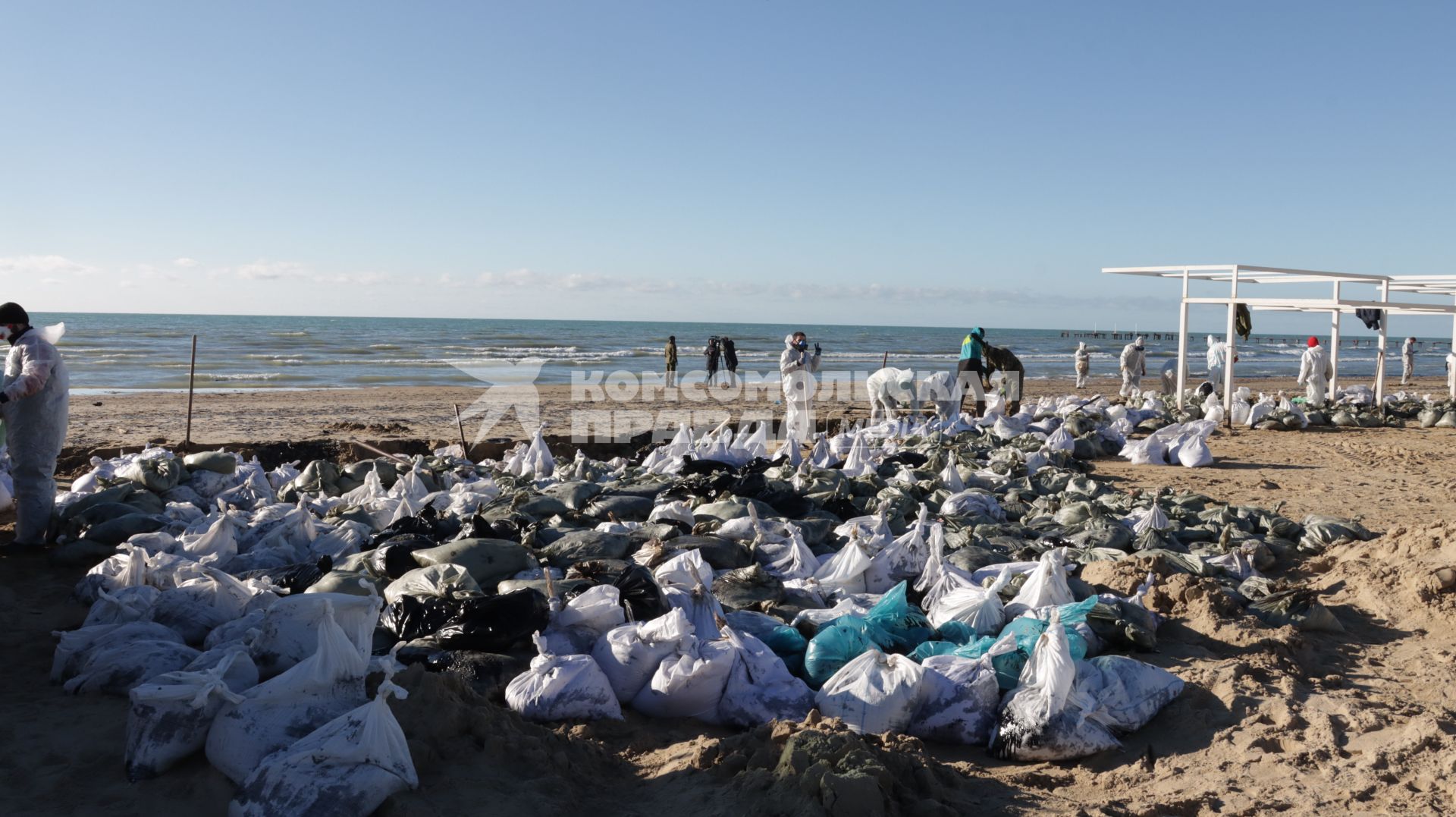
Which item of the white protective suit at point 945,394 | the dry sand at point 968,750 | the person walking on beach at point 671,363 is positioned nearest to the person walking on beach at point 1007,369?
the white protective suit at point 945,394

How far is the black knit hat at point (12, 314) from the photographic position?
5.28m

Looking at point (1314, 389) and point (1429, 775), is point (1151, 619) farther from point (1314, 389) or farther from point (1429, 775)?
point (1314, 389)

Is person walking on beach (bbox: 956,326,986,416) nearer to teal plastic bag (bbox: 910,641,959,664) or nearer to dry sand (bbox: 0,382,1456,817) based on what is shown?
dry sand (bbox: 0,382,1456,817)

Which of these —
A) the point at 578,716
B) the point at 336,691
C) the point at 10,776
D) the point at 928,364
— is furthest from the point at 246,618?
the point at 928,364

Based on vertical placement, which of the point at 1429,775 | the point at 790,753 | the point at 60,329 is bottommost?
the point at 1429,775

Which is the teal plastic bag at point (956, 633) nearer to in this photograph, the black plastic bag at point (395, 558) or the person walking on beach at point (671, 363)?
the black plastic bag at point (395, 558)

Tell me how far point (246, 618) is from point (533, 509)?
2.33m

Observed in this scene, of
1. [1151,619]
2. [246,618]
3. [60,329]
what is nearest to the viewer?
[246,618]

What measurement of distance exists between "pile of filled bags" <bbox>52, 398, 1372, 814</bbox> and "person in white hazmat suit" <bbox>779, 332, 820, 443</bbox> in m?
3.58

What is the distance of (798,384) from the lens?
10680 mm

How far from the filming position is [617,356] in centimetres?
3459

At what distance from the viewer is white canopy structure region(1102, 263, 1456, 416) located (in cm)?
1271

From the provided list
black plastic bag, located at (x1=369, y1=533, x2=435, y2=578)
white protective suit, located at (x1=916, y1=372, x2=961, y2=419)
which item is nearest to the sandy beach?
white protective suit, located at (x1=916, y1=372, x2=961, y2=419)

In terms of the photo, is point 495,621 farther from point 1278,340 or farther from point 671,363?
point 1278,340
